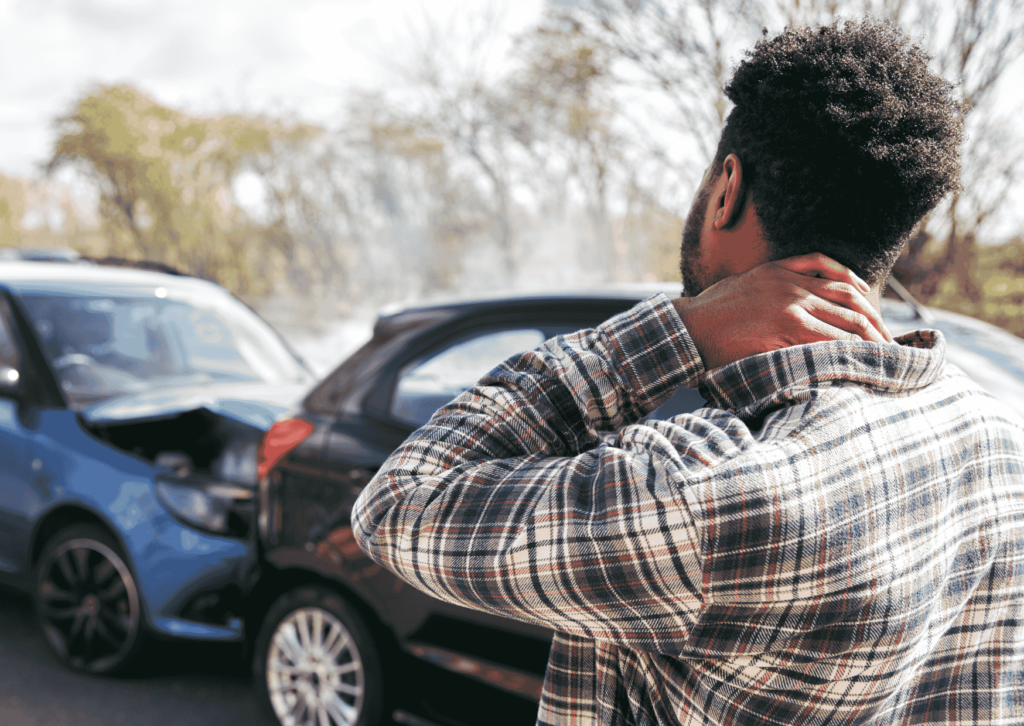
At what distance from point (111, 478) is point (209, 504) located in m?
0.51

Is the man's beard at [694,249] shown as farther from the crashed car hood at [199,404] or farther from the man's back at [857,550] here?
the crashed car hood at [199,404]

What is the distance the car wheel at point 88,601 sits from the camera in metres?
3.59

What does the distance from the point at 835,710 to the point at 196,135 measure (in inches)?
511

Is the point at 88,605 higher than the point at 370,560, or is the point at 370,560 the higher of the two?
the point at 370,560

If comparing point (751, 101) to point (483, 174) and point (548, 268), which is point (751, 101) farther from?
point (483, 174)

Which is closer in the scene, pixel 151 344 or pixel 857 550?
pixel 857 550

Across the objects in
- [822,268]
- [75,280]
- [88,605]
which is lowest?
[88,605]

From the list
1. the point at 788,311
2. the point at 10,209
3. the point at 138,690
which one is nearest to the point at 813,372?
the point at 788,311

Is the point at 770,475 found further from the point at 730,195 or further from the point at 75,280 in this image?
the point at 75,280

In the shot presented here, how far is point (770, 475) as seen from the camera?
79 centimetres

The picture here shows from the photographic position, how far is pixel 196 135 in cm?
1207

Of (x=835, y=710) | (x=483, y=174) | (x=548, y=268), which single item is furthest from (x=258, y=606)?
(x=483, y=174)

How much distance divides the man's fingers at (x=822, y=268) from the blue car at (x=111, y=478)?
271 cm

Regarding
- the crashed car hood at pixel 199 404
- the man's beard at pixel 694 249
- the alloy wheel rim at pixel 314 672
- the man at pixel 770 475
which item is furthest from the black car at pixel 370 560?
the man at pixel 770 475
